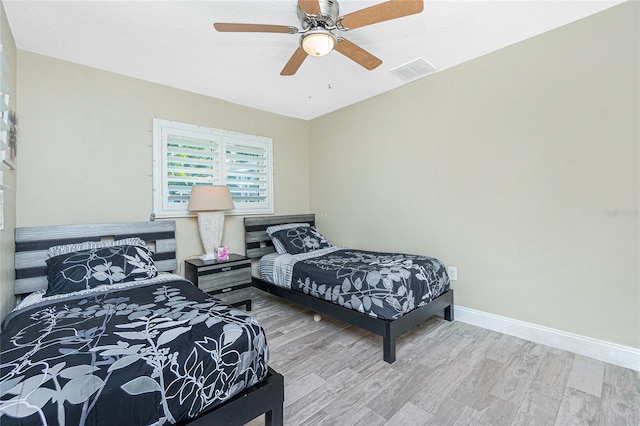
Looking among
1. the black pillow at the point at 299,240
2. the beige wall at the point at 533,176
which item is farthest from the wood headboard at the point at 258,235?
the beige wall at the point at 533,176

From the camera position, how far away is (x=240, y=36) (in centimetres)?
227

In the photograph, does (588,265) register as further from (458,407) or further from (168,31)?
(168,31)

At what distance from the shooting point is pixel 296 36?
7.54 ft

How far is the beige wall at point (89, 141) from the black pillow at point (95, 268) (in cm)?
63

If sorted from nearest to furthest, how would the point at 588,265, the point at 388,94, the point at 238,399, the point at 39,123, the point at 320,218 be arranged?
the point at 238,399, the point at 588,265, the point at 39,123, the point at 388,94, the point at 320,218

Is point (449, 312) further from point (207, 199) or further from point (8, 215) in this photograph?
point (8, 215)

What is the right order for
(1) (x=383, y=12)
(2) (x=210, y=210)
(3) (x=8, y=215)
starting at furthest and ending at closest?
(2) (x=210, y=210)
(3) (x=8, y=215)
(1) (x=383, y=12)

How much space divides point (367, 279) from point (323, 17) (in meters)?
1.89

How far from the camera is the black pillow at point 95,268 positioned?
1.99 m

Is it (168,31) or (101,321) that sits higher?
(168,31)

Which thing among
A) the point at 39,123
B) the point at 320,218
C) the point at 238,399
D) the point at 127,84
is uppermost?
the point at 127,84

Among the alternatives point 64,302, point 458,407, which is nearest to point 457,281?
point 458,407

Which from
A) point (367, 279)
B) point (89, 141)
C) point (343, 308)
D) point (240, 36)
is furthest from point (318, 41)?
point (89, 141)

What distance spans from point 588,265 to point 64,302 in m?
3.74
